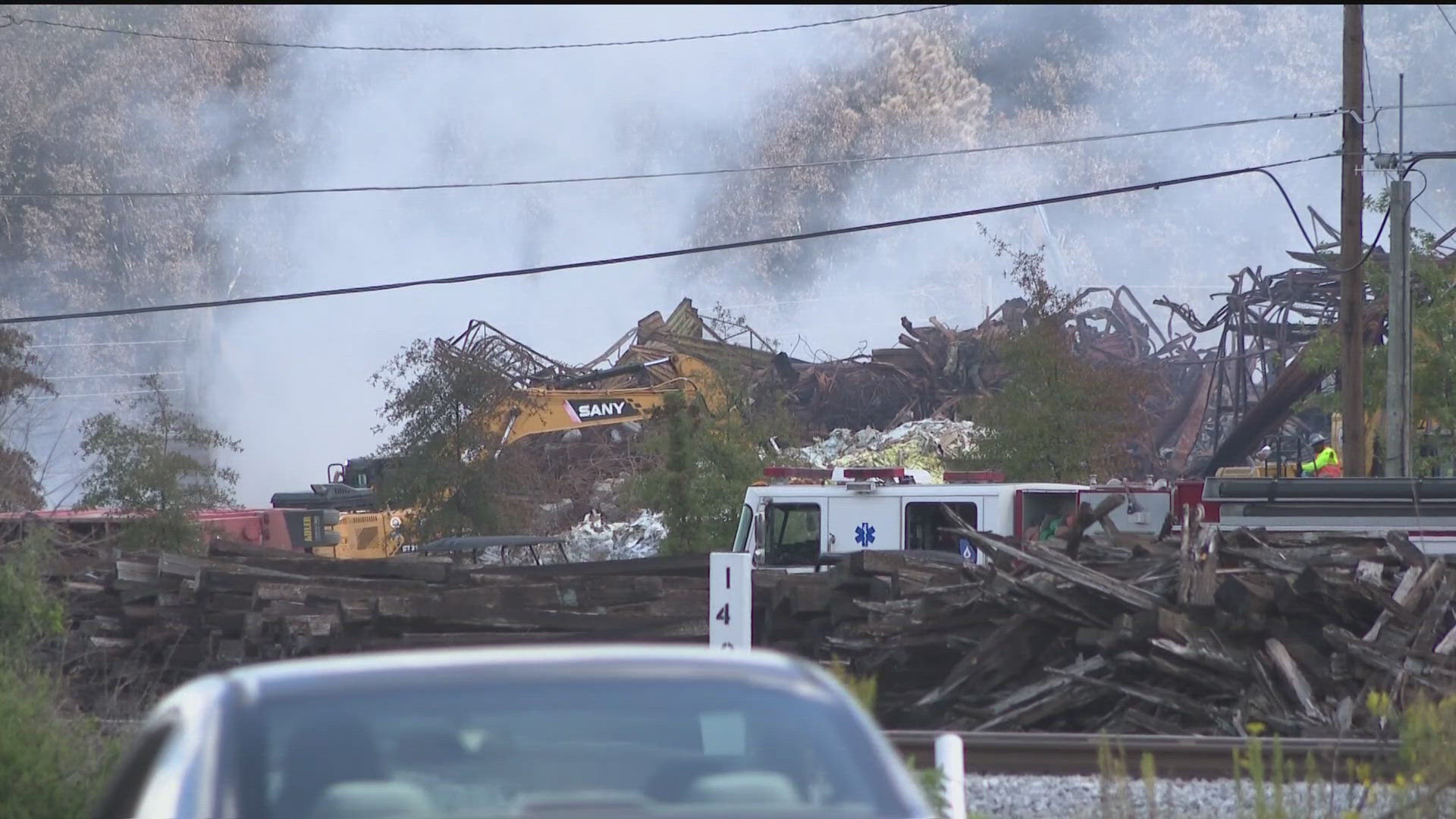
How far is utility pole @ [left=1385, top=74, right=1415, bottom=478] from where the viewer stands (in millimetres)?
21250

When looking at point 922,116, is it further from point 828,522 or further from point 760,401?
point 828,522

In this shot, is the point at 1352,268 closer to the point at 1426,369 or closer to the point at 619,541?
the point at 1426,369

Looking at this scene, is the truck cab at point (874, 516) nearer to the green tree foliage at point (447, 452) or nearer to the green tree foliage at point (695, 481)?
the green tree foliage at point (695, 481)

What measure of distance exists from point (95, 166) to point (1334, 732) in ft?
283

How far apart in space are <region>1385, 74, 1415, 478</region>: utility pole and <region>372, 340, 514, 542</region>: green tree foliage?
→ 1506cm

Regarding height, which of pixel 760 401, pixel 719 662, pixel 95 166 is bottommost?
pixel 719 662

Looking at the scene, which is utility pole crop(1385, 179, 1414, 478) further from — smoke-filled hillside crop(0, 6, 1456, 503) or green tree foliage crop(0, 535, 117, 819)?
smoke-filled hillside crop(0, 6, 1456, 503)

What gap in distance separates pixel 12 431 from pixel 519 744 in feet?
104

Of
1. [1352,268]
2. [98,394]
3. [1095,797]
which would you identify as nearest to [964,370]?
[1352,268]

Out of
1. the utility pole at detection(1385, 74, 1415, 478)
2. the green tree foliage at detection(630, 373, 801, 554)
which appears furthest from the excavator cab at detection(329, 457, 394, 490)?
the utility pole at detection(1385, 74, 1415, 478)

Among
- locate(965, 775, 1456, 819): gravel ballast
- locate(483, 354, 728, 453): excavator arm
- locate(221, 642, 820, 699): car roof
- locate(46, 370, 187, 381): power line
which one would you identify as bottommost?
locate(965, 775, 1456, 819): gravel ballast

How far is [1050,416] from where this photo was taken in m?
24.9

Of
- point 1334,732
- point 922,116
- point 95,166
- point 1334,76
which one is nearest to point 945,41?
point 922,116

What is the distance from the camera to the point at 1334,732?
1030 centimetres
